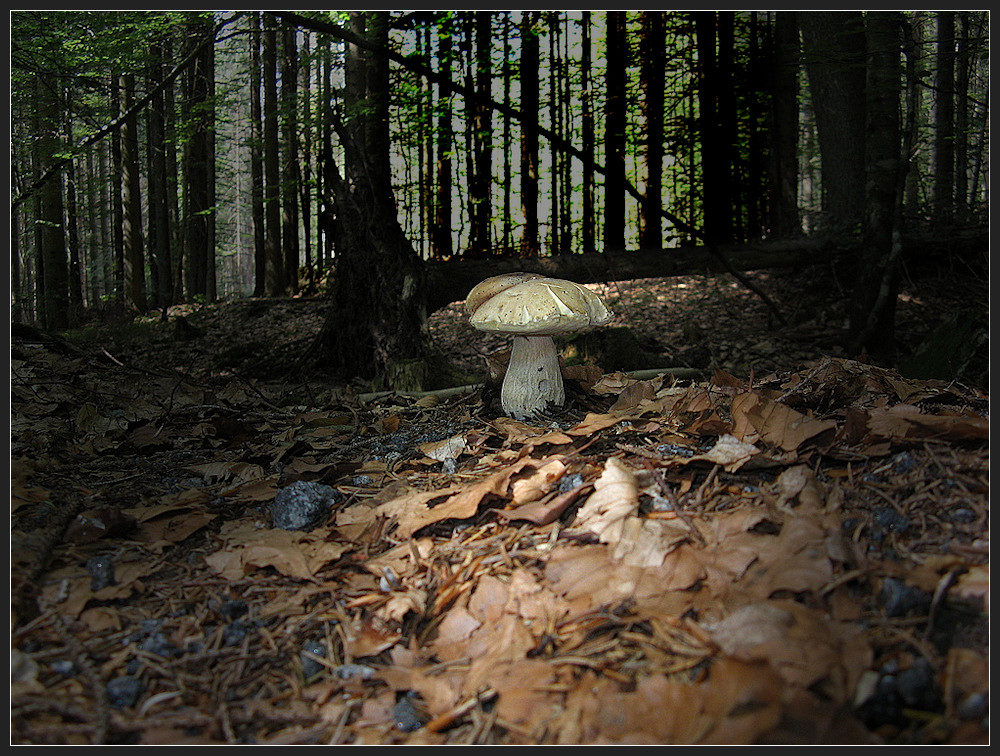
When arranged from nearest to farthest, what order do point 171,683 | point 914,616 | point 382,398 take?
point 914,616, point 171,683, point 382,398

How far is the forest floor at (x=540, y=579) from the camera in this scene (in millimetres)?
1555

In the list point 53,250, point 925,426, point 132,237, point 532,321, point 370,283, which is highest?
point 132,237

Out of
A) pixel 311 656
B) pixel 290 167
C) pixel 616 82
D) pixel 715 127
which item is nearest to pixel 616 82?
pixel 616 82

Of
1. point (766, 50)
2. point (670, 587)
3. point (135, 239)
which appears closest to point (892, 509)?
point (670, 587)

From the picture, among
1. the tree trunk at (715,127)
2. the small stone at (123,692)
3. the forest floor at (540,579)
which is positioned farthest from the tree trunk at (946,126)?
the small stone at (123,692)

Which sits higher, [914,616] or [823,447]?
[823,447]

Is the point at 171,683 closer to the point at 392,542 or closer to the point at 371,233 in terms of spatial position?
the point at 392,542

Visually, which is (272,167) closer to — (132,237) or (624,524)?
(132,237)

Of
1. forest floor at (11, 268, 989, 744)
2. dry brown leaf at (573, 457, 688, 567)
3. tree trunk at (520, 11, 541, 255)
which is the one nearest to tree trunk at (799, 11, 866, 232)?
tree trunk at (520, 11, 541, 255)

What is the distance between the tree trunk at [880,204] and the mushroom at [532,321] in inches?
175

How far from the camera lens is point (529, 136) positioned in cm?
1278

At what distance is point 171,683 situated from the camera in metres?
1.77

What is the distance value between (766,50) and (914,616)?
1352 centimetres

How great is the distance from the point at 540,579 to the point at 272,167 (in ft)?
52.3
